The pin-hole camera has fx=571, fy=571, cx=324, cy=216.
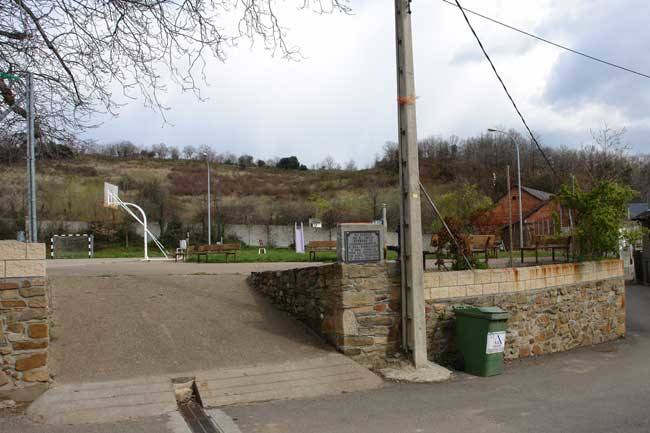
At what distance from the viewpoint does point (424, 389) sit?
303 inches

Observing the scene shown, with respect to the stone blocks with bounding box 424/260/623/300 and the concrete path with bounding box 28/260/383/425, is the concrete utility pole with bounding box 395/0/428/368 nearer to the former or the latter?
the stone blocks with bounding box 424/260/623/300

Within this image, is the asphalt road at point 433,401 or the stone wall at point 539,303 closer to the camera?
the asphalt road at point 433,401

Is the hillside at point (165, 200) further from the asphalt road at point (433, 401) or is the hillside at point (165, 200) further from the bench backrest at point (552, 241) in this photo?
the bench backrest at point (552, 241)

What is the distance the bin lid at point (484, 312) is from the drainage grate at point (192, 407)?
445 cm

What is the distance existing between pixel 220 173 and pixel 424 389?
7973 centimetres

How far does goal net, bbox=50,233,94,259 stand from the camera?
3121 centimetres

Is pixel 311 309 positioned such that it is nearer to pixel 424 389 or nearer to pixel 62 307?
pixel 424 389

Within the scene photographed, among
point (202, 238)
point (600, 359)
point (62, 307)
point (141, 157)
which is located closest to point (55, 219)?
point (202, 238)

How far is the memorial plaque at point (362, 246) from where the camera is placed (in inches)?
341

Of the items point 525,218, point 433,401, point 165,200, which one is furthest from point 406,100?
point 165,200

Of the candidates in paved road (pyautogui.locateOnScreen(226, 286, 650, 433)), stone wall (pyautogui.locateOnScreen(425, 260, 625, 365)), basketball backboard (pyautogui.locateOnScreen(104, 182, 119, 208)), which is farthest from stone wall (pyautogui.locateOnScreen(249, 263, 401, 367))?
basketball backboard (pyautogui.locateOnScreen(104, 182, 119, 208))

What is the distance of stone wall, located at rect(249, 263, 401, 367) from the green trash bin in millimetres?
1169

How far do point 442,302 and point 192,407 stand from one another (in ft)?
15.3

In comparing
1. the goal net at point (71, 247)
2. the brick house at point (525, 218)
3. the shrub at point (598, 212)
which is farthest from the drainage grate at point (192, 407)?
the goal net at point (71, 247)
